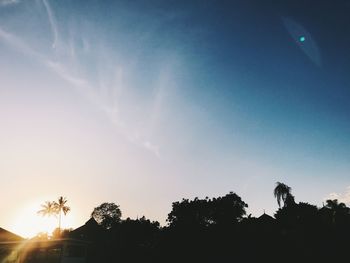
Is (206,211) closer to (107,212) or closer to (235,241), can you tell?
(235,241)

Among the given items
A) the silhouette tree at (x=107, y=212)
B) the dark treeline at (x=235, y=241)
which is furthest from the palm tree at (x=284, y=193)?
the silhouette tree at (x=107, y=212)

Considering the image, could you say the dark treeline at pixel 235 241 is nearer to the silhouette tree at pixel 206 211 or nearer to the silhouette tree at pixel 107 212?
the silhouette tree at pixel 206 211

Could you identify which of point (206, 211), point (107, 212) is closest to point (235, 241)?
point (206, 211)

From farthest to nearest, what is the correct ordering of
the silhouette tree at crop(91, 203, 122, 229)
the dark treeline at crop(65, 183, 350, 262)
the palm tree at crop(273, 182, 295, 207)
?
the silhouette tree at crop(91, 203, 122, 229) → the palm tree at crop(273, 182, 295, 207) → the dark treeline at crop(65, 183, 350, 262)

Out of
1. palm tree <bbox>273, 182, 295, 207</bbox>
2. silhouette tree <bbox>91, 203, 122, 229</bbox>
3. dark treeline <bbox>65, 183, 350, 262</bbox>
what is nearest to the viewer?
dark treeline <bbox>65, 183, 350, 262</bbox>

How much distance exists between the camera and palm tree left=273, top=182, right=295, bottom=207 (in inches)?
1838

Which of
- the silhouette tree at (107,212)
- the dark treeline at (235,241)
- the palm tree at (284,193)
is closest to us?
the dark treeline at (235,241)

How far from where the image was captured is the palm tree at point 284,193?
153 ft

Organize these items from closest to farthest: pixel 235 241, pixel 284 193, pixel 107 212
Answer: pixel 235 241, pixel 284 193, pixel 107 212

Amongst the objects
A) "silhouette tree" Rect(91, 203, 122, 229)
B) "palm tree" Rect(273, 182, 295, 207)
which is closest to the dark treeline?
"palm tree" Rect(273, 182, 295, 207)

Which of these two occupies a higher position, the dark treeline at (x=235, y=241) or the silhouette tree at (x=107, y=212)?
the silhouette tree at (x=107, y=212)

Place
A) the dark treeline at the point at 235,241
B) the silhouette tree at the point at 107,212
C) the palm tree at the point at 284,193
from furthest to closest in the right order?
1. the silhouette tree at the point at 107,212
2. the palm tree at the point at 284,193
3. the dark treeline at the point at 235,241

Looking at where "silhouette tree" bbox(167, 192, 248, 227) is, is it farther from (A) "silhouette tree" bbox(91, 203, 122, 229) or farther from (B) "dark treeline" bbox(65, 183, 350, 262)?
(A) "silhouette tree" bbox(91, 203, 122, 229)

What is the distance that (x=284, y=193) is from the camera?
156 ft
